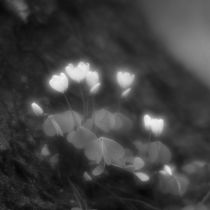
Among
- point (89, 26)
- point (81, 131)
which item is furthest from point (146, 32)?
point (81, 131)

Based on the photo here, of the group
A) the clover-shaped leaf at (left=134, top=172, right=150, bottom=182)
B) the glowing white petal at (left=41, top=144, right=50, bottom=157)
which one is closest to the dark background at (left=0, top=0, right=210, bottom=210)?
the glowing white petal at (left=41, top=144, right=50, bottom=157)

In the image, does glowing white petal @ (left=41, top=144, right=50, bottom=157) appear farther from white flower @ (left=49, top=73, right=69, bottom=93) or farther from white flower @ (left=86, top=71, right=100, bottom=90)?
white flower @ (left=86, top=71, right=100, bottom=90)

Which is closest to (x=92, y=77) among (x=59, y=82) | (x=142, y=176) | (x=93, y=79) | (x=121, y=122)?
(x=93, y=79)

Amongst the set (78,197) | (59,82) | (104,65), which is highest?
(104,65)

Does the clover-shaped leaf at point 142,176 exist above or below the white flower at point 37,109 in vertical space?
below

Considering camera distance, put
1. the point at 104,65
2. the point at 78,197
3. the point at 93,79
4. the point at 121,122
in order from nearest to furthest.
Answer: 1. the point at 78,197
2. the point at 93,79
3. the point at 121,122
4. the point at 104,65

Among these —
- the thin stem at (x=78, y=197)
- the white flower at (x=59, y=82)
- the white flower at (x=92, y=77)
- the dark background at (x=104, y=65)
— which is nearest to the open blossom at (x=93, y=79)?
the white flower at (x=92, y=77)

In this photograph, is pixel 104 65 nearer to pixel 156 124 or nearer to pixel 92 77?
pixel 92 77

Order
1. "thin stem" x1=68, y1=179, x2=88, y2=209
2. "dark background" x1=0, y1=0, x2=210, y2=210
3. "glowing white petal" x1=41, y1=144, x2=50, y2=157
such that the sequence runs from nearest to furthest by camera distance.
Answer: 1. "thin stem" x1=68, y1=179, x2=88, y2=209
2. "glowing white petal" x1=41, y1=144, x2=50, y2=157
3. "dark background" x1=0, y1=0, x2=210, y2=210

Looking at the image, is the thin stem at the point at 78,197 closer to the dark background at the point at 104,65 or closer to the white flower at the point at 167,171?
the dark background at the point at 104,65

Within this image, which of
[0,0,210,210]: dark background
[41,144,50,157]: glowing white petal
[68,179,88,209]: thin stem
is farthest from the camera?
[0,0,210,210]: dark background

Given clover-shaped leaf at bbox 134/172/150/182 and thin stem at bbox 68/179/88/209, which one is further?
clover-shaped leaf at bbox 134/172/150/182
